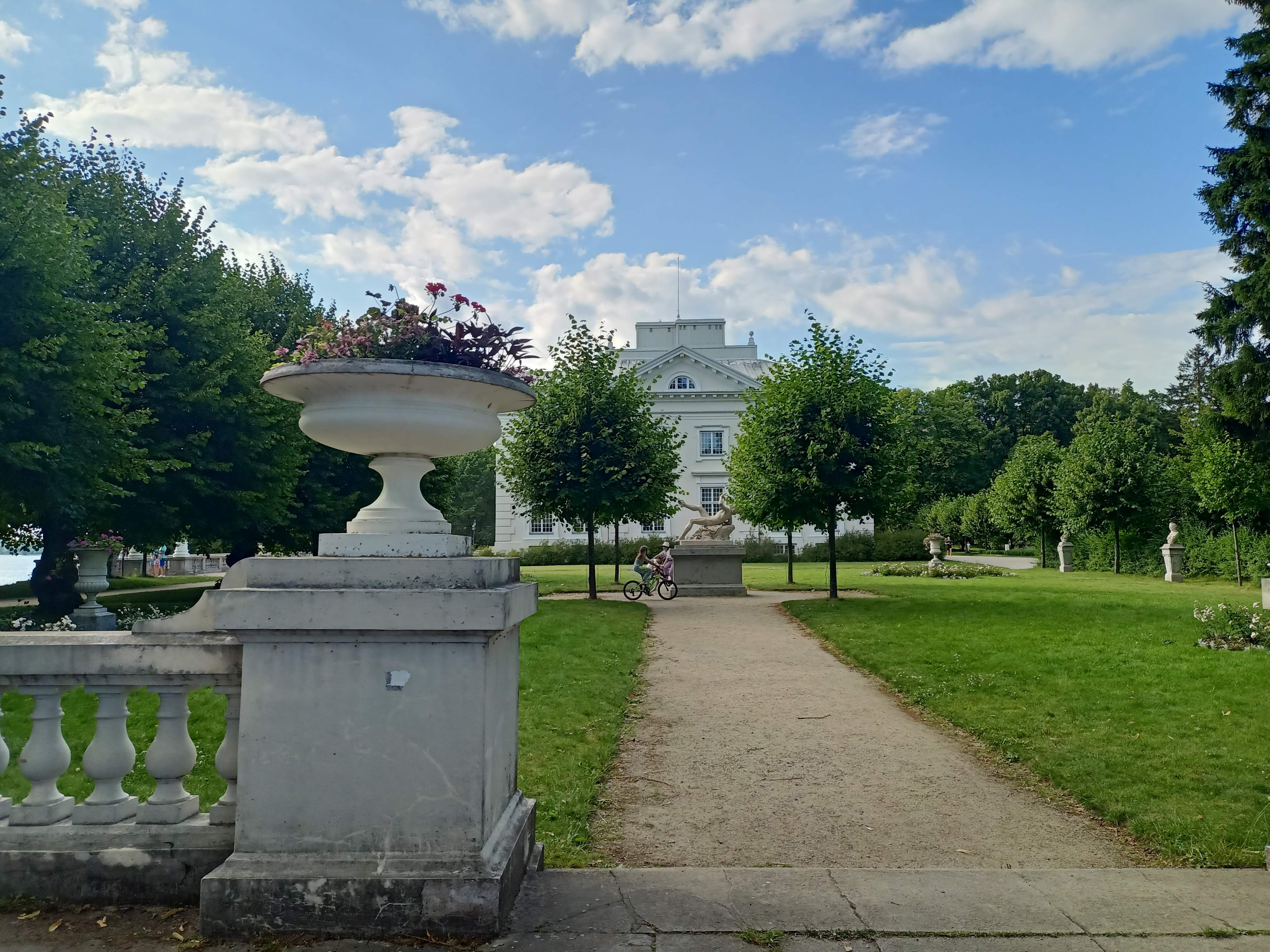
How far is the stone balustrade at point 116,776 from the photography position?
298 cm

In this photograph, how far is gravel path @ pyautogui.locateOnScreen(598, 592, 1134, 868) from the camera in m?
4.49

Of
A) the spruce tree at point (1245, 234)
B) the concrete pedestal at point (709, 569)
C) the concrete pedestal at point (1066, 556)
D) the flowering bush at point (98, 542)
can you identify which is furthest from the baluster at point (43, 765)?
the concrete pedestal at point (1066, 556)

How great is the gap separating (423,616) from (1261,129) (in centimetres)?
2533

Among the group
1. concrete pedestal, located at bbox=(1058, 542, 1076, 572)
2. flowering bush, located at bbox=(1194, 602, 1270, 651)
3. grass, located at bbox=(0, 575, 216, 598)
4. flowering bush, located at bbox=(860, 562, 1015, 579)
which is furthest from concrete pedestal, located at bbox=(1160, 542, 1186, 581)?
grass, located at bbox=(0, 575, 216, 598)

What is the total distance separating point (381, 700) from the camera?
2879mm

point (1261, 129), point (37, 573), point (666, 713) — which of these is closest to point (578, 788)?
point (666, 713)

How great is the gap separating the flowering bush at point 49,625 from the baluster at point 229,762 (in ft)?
33.7

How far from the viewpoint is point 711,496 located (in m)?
45.2

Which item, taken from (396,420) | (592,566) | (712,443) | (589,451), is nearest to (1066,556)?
(712,443)

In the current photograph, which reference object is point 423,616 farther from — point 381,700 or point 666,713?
point 666,713

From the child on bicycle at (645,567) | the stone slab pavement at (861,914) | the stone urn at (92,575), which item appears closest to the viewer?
the stone slab pavement at (861,914)

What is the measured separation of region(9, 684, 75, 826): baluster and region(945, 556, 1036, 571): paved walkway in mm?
32960

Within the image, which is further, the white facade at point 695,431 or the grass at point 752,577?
the white facade at point 695,431

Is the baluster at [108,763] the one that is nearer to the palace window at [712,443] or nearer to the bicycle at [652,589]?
the bicycle at [652,589]
